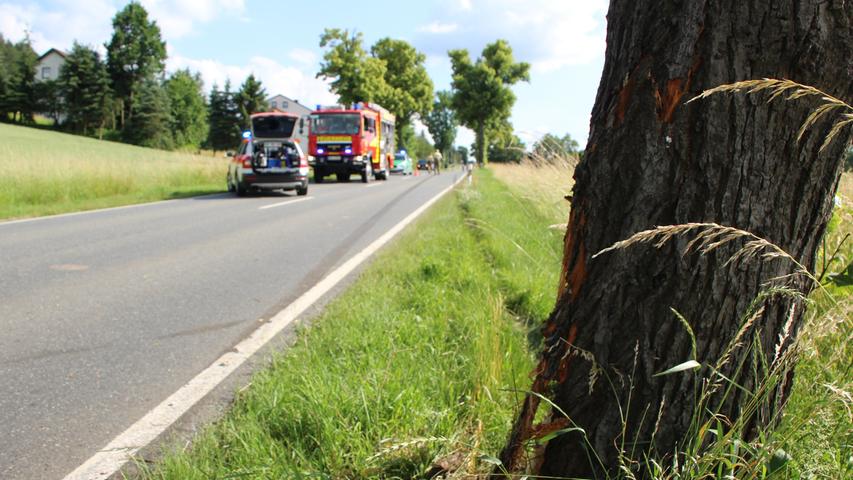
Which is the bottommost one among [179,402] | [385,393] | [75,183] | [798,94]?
[179,402]

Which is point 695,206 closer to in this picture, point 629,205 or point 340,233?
point 629,205

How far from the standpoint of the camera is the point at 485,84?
58844mm

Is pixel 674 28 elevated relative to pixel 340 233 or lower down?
elevated

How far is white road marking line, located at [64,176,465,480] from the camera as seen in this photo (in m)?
2.41

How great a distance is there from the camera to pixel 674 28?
1497 mm

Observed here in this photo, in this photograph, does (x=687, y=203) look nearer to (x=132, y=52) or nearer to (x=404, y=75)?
(x=404, y=75)

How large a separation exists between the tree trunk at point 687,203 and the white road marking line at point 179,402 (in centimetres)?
179

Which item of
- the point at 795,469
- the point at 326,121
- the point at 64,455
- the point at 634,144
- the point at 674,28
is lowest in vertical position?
the point at 64,455

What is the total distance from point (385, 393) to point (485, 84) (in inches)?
2310

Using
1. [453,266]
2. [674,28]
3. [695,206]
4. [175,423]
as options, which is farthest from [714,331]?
[453,266]

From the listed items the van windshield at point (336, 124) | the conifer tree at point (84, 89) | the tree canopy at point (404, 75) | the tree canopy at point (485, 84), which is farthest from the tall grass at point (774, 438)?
the conifer tree at point (84, 89)

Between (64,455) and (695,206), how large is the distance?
2.56 m

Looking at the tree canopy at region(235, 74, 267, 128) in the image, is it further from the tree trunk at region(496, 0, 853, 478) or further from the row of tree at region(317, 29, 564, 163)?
the tree trunk at region(496, 0, 853, 478)

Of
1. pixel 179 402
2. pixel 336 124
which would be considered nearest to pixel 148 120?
pixel 336 124
